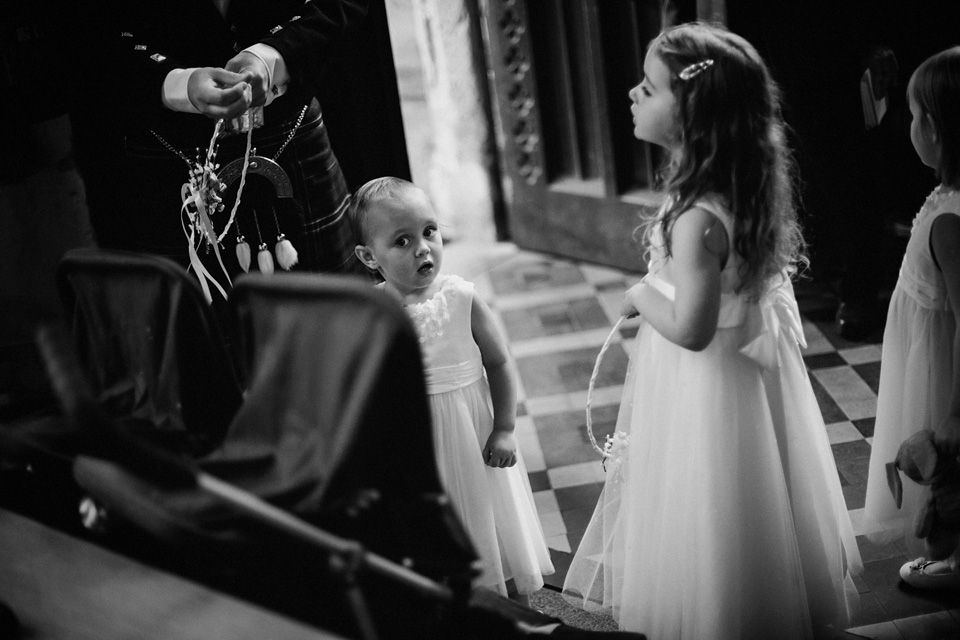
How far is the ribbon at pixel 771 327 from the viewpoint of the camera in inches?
76.3

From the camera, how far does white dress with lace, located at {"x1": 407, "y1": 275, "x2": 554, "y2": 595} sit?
7.10ft

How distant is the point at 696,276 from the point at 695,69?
1.25 feet

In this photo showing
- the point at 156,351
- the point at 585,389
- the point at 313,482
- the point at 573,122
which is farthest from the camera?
the point at 573,122

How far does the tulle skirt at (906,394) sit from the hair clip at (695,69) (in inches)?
31.8

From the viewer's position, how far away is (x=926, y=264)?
84.3 inches

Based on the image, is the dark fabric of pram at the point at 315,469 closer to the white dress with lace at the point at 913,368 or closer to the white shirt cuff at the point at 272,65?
the white shirt cuff at the point at 272,65

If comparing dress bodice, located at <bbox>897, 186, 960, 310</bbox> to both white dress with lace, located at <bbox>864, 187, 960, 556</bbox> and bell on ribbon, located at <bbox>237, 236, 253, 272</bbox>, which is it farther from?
bell on ribbon, located at <bbox>237, 236, 253, 272</bbox>

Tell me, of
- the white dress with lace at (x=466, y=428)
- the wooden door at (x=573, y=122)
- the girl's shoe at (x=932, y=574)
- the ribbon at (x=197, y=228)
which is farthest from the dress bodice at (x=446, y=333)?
the wooden door at (x=573, y=122)

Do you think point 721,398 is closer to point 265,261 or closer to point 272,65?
point 265,261

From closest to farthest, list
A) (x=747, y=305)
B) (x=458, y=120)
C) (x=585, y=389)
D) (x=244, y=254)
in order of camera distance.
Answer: (x=747, y=305), (x=244, y=254), (x=585, y=389), (x=458, y=120)

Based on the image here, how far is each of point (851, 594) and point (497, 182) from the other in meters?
3.16

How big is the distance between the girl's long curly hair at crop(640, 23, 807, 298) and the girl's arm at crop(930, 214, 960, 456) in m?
0.40

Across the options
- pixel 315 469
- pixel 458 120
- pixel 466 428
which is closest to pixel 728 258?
pixel 466 428

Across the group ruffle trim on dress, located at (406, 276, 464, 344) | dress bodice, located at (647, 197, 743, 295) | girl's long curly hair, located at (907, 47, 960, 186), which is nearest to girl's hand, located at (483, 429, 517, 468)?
ruffle trim on dress, located at (406, 276, 464, 344)
